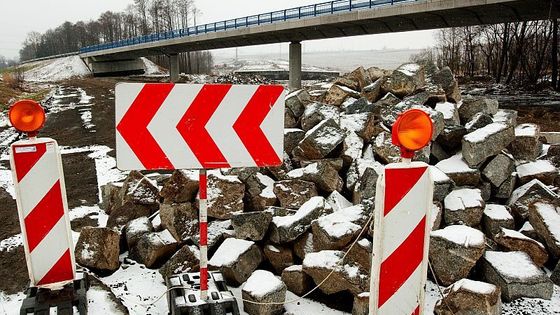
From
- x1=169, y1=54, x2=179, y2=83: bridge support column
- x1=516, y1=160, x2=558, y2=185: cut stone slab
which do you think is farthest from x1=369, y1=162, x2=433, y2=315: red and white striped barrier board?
x1=169, y1=54, x2=179, y2=83: bridge support column

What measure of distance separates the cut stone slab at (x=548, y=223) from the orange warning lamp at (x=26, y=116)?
4.79 metres

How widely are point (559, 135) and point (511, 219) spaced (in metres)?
4.25

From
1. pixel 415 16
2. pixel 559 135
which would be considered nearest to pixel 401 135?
pixel 559 135

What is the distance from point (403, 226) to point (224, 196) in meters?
3.03

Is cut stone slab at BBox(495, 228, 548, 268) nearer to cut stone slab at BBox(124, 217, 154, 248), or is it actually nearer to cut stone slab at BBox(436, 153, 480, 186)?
cut stone slab at BBox(436, 153, 480, 186)

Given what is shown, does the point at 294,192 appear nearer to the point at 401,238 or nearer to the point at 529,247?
the point at 529,247

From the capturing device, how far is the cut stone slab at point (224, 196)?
4.83 meters

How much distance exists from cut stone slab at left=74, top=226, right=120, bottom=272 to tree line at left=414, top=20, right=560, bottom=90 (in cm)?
3014

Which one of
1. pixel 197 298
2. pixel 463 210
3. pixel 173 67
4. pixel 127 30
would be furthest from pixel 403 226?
pixel 127 30

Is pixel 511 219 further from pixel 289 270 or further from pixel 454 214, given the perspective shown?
pixel 289 270

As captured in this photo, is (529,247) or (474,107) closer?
(529,247)

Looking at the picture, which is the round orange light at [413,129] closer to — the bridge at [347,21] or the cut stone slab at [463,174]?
the cut stone slab at [463,174]

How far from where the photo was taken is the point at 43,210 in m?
2.92

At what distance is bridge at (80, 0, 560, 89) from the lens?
58.1 feet
